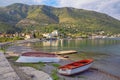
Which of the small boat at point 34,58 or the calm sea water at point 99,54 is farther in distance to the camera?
the calm sea water at point 99,54

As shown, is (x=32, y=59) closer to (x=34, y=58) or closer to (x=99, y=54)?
(x=34, y=58)

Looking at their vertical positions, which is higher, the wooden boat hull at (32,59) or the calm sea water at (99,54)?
the wooden boat hull at (32,59)

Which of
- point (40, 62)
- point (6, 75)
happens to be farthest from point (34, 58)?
point (6, 75)

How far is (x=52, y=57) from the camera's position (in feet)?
124

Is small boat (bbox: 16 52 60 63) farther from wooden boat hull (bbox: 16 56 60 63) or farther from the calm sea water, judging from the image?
the calm sea water

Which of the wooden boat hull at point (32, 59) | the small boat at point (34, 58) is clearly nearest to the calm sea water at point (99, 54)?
the small boat at point (34, 58)

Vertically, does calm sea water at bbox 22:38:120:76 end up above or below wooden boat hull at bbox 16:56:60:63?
below

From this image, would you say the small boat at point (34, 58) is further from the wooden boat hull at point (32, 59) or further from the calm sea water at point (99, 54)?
the calm sea water at point (99, 54)

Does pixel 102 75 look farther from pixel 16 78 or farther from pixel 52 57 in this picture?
pixel 16 78

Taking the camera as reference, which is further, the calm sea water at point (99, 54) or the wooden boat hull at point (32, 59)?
the calm sea water at point (99, 54)

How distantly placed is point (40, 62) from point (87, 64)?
32.2 ft

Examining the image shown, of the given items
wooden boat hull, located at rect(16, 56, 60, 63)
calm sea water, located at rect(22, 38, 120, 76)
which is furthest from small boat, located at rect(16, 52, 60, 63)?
calm sea water, located at rect(22, 38, 120, 76)

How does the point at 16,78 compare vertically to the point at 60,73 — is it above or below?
above

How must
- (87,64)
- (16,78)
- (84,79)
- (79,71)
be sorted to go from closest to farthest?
1. (16,78)
2. (84,79)
3. (79,71)
4. (87,64)
